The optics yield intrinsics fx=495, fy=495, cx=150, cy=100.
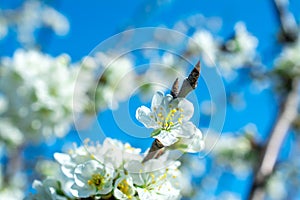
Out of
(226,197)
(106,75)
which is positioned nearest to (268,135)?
(106,75)

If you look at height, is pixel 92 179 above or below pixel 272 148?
below

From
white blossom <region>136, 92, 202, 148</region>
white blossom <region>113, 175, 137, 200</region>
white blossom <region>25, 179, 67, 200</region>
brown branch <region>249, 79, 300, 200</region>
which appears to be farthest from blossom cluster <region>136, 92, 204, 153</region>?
brown branch <region>249, 79, 300, 200</region>

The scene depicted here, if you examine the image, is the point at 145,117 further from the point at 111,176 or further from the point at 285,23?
the point at 285,23

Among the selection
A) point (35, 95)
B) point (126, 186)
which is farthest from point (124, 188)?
point (35, 95)

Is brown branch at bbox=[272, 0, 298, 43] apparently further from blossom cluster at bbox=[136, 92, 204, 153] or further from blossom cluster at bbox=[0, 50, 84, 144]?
blossom cluster at bbox=[136, 92, 204, 153]

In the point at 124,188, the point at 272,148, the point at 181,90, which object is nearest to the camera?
the point at 181,90

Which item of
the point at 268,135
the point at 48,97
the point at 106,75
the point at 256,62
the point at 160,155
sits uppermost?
the point at 256,62

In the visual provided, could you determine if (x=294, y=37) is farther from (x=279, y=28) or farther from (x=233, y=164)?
(x=233, y=164)

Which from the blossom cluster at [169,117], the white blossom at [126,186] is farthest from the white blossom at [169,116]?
the white blossom at [126,186]
